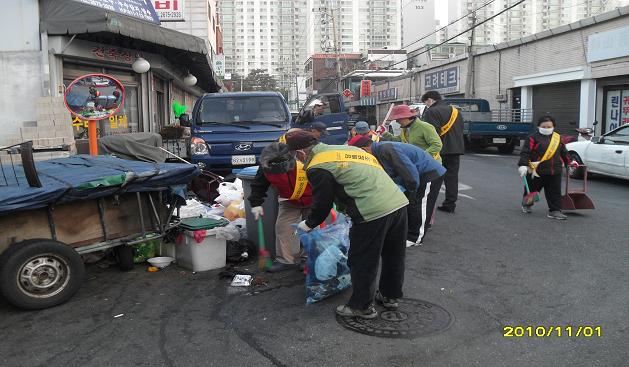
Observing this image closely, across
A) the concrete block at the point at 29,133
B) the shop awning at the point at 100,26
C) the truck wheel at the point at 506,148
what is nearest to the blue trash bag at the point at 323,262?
the concrete block at the point at 29,133

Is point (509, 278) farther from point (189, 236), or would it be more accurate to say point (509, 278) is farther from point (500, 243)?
point (189, 236)

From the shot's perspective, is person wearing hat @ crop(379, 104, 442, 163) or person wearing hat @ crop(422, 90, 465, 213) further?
person wearing hat @ crop(422, 90, 465, 213)

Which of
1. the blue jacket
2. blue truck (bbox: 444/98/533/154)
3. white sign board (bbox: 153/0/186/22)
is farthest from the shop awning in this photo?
blue truck (bbox: 444/98/533/154)

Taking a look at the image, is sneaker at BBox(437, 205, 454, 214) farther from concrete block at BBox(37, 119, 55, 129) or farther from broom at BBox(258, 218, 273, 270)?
concrete block at BBox(37, 119, 55, 129)

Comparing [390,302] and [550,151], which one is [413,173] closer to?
[390,302]

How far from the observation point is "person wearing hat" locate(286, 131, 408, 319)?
3.90 meters

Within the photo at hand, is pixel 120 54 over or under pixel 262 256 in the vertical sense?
over

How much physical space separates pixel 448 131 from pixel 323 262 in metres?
4.31

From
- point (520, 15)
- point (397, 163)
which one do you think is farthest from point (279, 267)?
point (520, 15)

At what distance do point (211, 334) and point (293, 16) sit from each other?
66138 millimetres

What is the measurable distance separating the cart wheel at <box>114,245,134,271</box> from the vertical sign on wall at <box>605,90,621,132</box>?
62.7 ft

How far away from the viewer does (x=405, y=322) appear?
417 centimetres

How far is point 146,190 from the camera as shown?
516 cm
